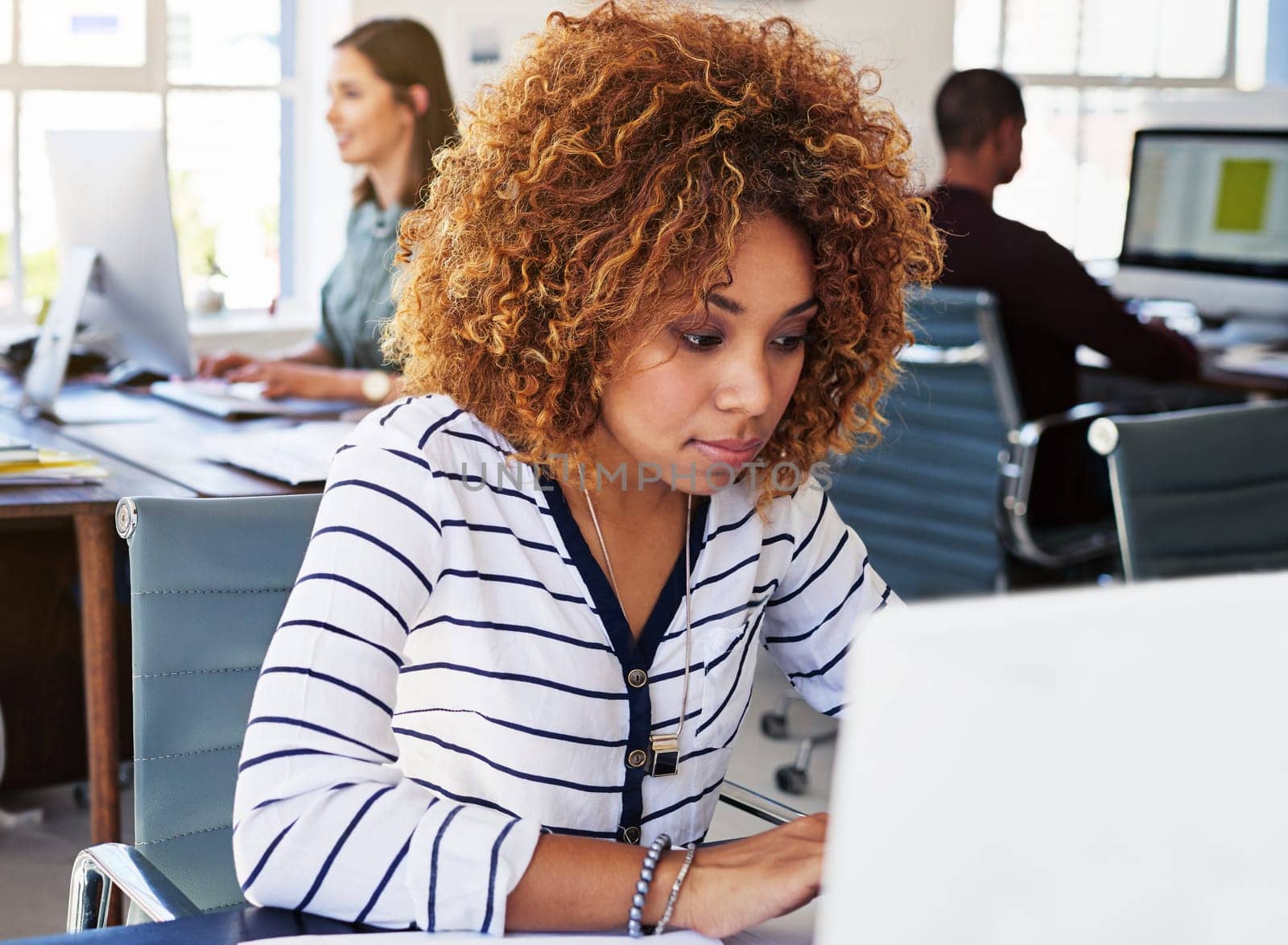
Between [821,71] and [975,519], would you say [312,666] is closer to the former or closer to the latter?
[821,71]

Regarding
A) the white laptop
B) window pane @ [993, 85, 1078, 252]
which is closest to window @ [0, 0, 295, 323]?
window pane @ [993, 85, 1078, 252]

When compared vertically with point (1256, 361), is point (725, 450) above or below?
above

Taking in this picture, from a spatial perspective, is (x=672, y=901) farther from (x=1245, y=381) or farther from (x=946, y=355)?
(x=1245, y=381)

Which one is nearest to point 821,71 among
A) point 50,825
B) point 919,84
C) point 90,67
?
point 50,825

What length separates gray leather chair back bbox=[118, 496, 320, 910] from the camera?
121cm

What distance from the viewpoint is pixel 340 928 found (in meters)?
0.82

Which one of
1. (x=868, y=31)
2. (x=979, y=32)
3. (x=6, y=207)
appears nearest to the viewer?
(x=6, y=207)

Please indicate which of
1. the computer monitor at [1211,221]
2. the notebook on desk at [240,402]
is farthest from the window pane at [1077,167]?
the notebook on desk at [240,402]

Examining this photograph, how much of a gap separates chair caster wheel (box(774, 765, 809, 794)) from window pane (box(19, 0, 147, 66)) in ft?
8.25

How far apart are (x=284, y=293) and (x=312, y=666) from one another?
3567 mm

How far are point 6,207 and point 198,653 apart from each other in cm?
293

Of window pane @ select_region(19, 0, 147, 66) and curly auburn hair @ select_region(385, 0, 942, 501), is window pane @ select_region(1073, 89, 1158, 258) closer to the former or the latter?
window pane @ select_region(19, 0, 147, 66)

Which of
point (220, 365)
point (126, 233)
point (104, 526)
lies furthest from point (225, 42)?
point (104, 526)

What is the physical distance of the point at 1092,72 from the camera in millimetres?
5328
